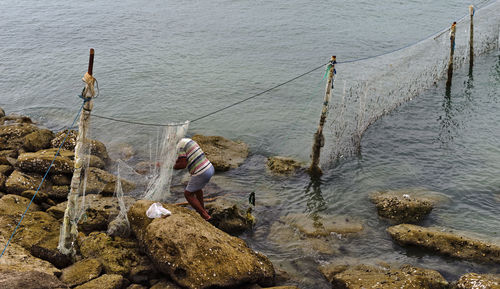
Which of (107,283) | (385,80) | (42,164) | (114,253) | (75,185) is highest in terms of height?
(385,80)

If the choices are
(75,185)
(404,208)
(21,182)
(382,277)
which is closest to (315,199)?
(404,208)

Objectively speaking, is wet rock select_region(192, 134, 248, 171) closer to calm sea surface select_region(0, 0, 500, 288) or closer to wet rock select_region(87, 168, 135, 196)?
calm sea surface select_region(0, 0, 500, 288)

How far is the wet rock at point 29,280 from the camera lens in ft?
18.2

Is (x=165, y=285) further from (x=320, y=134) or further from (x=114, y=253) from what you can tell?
(x=320, y=134)

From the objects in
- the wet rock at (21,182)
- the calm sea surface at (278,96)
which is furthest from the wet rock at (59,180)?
the calm sea surface at (278,96)

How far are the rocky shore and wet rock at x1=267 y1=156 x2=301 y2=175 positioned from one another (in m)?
1.80

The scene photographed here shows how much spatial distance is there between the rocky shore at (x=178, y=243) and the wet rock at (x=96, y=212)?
20 millimetres

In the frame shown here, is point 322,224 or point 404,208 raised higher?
point 404,208

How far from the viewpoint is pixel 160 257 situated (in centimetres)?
665

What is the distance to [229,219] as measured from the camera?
29.0 feet

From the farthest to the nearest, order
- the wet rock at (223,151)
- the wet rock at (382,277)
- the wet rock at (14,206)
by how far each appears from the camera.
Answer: the wet rock at (223,151), the wet rock at (14,206), the wet rock at (382,277)

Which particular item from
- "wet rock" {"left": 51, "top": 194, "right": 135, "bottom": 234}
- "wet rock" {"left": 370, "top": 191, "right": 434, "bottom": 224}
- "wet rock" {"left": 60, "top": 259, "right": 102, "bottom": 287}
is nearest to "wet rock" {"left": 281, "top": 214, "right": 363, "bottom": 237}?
"wet rock" {"left": 370, "top": 191, "right": 434, "bottom": 224}

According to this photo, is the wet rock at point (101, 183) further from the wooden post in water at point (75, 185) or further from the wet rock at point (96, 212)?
the wooden post in water at point (75, 185)

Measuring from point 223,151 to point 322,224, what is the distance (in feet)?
13.1
